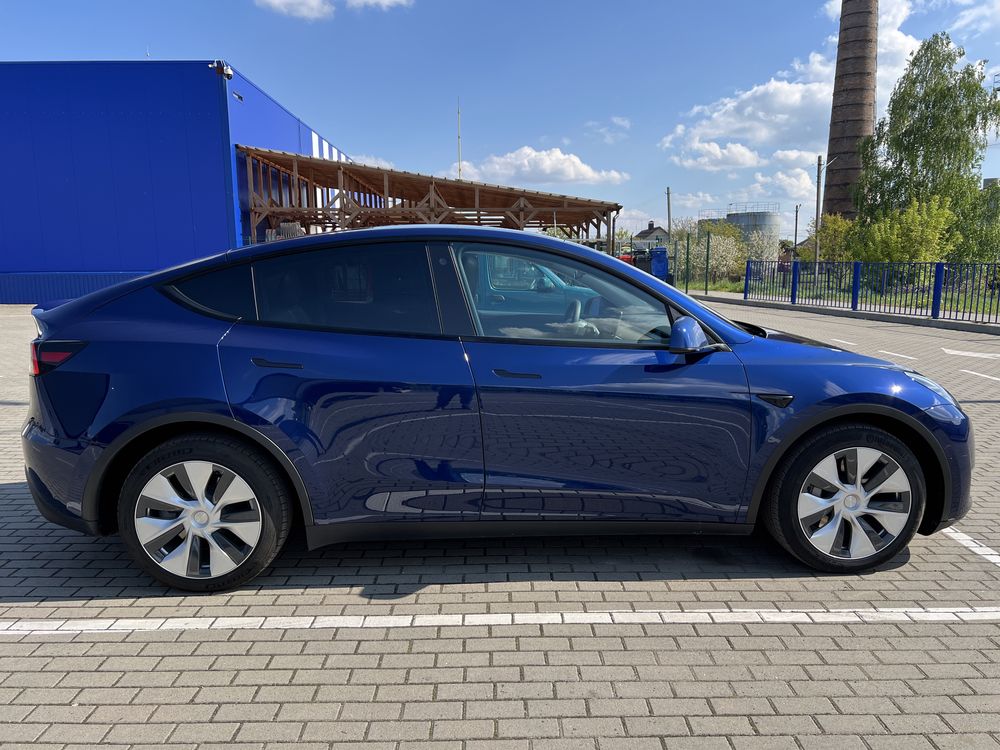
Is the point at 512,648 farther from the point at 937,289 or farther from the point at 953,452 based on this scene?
the point at 937,289

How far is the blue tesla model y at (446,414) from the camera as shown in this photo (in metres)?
2.92

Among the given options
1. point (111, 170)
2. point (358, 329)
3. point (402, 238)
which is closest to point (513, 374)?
point (358, 329)

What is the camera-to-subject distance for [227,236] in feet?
68.2

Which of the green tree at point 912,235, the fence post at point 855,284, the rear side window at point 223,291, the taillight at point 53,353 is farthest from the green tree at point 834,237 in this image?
the taillight at point 53,353

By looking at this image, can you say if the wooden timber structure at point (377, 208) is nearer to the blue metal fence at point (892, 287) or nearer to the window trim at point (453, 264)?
the blue metal fence at point (892, 287)

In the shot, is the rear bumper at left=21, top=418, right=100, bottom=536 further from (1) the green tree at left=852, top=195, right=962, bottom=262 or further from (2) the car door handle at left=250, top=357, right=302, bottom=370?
(1) the green tree at left=852, top=195, right=962, bottom=262

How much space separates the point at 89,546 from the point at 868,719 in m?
3.70

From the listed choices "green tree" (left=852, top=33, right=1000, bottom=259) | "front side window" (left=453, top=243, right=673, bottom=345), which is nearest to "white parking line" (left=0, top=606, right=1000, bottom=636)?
"front side window" (left=453, top=243, right=673, bottom=345)

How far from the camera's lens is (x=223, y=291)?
3.10 metres

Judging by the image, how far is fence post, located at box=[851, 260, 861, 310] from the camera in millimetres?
20856

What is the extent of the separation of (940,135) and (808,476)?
152 ft

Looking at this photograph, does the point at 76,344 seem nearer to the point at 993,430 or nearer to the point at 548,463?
the point at 548,463

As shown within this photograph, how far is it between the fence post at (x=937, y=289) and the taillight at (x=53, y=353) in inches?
771

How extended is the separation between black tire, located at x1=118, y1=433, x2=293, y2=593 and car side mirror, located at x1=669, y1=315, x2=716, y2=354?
1.86 meters
